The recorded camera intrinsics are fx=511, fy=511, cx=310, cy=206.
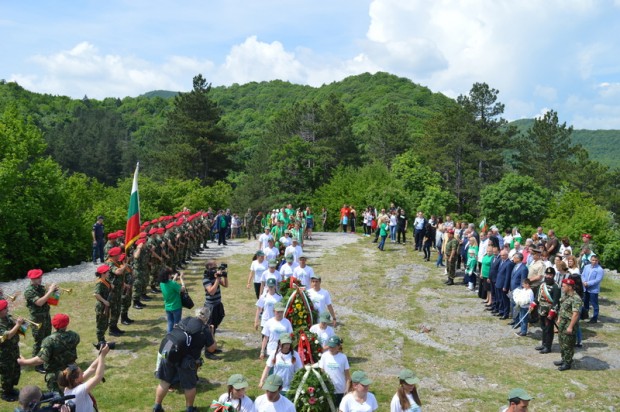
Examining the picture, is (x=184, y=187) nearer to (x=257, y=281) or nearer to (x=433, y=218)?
(x=433, y=218)

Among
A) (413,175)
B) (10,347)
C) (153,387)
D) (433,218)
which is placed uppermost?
(413,175)

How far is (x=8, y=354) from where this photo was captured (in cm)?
816

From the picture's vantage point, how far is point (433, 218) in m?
20.8

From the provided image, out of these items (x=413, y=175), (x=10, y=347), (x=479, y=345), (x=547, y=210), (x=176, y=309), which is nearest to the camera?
(x=10, y=347)

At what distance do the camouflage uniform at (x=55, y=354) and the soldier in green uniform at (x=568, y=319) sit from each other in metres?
8.82

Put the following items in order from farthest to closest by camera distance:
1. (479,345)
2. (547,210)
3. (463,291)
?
(547,210) → (463,291) → (479,345)

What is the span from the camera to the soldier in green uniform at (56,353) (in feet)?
23.6

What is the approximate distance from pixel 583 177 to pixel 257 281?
5508 centimetres

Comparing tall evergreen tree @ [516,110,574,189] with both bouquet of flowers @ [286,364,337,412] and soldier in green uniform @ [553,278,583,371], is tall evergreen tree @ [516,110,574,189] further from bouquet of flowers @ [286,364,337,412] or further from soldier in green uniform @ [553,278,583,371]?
bouquet of flowers @ [286,364,337,412]

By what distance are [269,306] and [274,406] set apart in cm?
361

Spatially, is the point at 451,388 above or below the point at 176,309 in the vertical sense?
below

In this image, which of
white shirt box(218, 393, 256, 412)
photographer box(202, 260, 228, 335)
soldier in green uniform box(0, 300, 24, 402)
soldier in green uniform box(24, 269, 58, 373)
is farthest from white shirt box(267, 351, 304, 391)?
soldier in green uniform box(24, 269, 58, 373)

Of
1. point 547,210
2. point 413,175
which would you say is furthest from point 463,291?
point 413,175

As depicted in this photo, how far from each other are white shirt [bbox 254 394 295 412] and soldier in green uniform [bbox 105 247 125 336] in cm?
629
